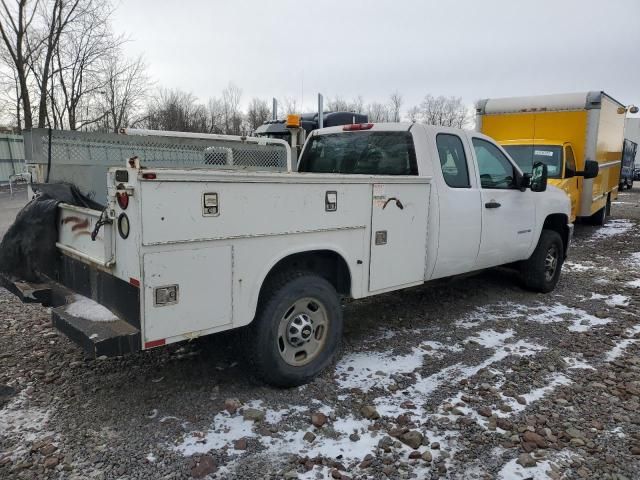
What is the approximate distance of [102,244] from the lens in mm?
3166

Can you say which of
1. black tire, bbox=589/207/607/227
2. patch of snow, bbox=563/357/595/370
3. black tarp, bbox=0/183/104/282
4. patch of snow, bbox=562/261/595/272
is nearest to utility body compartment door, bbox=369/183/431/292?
Answer: patch of snow, bbox=563/357/595/370

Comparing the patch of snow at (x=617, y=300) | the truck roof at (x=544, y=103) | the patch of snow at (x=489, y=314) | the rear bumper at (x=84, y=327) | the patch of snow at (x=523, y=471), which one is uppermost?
the truck roof at (x=544, y=103)

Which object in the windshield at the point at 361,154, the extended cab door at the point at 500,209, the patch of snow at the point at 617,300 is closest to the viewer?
the windshield at the point at 361,154

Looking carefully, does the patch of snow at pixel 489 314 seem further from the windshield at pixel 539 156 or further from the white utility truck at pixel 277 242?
the windshield at pixel 539 156

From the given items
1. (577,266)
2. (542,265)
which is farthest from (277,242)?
(577,266)

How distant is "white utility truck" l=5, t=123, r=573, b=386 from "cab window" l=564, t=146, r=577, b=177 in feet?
16.7

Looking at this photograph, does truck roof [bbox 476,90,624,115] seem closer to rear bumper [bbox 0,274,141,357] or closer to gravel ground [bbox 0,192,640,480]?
gravel ground [bbox 0,192,640,480]

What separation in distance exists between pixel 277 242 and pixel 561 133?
9045 millimetres

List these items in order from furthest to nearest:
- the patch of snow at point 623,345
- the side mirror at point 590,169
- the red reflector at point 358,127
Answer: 1. the side mirror at point 590,169
2. the red reflector at point 358,127
3. the patch of snow at point 623,345

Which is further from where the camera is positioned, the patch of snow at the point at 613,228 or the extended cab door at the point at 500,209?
the patch of snow at the point at 613,228

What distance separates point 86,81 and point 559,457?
26.2 metres

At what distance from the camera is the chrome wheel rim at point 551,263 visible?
6.45 meters

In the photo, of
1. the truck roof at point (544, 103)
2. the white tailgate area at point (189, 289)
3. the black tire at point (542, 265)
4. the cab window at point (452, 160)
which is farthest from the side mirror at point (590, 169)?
the white tailgate area at point (189, 289)

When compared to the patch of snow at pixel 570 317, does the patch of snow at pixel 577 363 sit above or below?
below
